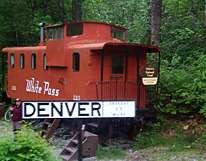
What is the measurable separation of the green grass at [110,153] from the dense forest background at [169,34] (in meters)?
2.49

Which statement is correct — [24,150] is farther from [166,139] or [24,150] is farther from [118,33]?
[118,33]

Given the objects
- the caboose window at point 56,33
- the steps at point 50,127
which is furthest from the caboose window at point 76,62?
the steps at point 50,127

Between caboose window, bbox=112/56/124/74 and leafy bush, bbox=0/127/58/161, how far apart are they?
10.1m

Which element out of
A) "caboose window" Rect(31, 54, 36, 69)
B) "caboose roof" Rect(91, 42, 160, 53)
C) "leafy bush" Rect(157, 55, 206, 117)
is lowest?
"leafy bush" Rect(157, 55, 206, 117)

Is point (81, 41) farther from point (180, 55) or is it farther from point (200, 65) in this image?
point (180, 55)

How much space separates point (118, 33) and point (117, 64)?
101 inches

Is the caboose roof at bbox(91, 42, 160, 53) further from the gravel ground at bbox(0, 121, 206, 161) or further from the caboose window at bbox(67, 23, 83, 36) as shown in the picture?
the gravel ground at bbox(0, 121, 206, 161)

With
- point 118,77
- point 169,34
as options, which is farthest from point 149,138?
point 169,34

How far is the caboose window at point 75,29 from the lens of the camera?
18.3m

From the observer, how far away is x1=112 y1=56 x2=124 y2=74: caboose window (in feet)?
55.8

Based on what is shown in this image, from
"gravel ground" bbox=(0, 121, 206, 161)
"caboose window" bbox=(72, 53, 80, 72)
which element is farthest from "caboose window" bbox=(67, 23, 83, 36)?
"gravel ground" bbox=(0, 121, 206, 161)

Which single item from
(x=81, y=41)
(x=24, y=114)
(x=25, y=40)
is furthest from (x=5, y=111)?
(x=24, y=114)

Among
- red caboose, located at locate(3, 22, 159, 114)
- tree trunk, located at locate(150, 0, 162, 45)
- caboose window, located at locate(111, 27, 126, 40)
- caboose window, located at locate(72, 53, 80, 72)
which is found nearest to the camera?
red caboose, located at locate(3, 22, 159, 114)

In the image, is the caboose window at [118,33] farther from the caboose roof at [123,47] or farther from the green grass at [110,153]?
the green grass at [110,153]
